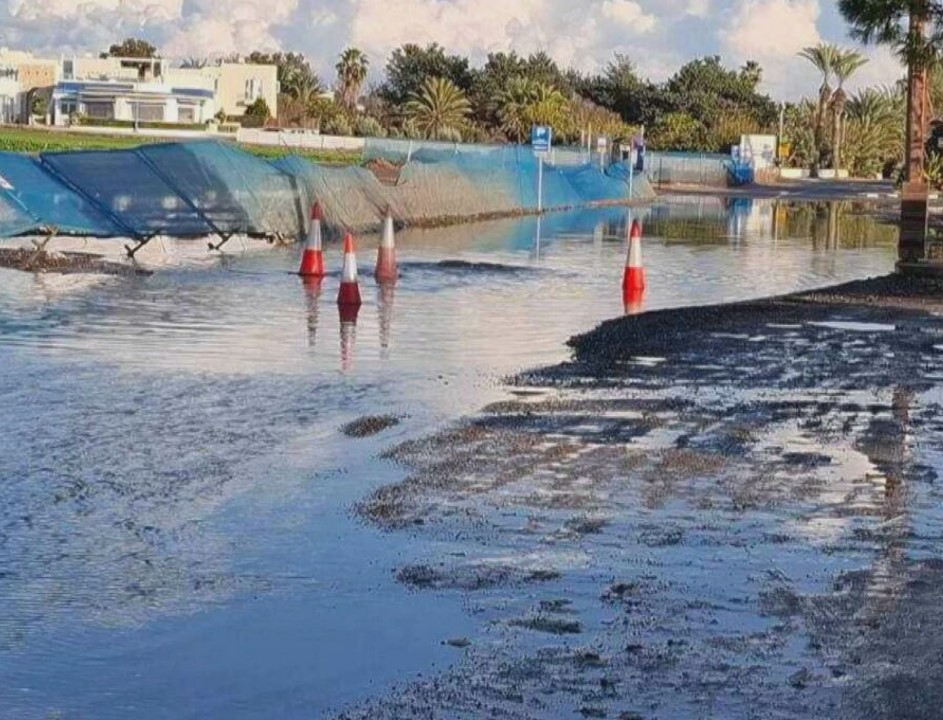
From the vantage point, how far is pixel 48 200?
26438 millimetres

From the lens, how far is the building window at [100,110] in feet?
405

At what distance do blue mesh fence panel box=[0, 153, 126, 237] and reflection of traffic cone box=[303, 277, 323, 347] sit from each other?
5837mm

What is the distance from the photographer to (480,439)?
10.8m

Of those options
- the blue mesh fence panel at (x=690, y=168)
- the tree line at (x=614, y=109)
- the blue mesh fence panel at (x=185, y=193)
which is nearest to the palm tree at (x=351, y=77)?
the tree line at (x=614, y=109)

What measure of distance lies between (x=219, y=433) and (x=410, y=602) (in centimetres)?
412

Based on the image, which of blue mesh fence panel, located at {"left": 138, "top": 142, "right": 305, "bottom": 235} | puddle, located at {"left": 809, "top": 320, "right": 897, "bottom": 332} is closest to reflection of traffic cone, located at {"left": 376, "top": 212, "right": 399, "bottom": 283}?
puddle, located at {"left": 809, "top": 320, "right": 897, "bottom": 332}

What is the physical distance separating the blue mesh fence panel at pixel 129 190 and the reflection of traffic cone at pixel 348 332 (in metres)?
9.73

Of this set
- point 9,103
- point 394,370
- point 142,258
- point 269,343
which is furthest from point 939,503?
point 9,103

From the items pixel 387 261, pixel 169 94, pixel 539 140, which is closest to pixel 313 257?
A: pixel 387 261

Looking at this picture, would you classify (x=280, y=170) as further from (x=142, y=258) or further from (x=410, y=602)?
(x=410, y=602)

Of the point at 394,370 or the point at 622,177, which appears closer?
the point at 394,370

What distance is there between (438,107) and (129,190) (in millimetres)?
92155

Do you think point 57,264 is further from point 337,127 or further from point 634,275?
point 337,127

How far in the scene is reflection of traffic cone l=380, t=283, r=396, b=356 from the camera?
52.6ft
